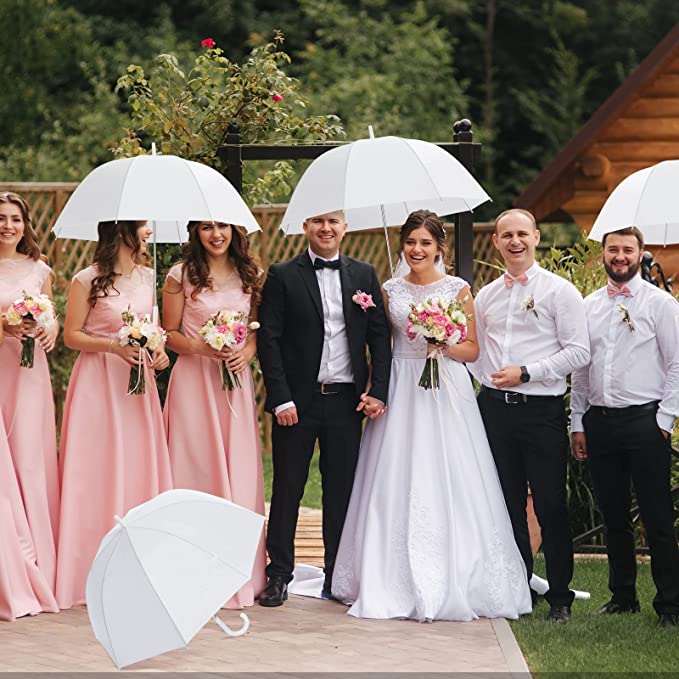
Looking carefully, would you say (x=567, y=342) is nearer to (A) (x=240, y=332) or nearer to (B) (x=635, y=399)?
(B) (x=635, y=399)

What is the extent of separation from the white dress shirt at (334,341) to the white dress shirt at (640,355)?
1.25 m

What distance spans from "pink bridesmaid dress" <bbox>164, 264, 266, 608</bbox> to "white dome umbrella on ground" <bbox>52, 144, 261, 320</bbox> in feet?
1.35

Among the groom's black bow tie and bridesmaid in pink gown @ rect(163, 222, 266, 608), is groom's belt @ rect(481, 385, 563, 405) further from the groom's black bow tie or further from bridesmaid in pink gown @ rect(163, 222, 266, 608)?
bridesmaid in pink gown @ rect(163, 222, 266, 608)

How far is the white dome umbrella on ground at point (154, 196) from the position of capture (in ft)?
20.6

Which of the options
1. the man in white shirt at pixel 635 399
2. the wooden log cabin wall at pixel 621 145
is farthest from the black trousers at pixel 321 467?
the wooden log cabin wall at pixel 621 145

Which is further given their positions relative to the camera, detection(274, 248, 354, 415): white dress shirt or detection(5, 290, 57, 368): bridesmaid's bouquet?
detection(274, 248, 354, 415): white dress shirt

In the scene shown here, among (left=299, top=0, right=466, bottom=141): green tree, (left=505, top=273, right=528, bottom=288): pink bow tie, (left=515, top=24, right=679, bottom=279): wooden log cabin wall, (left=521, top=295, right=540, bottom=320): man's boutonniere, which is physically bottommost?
(left=521, top=295, right=540, bottom=320): man's boutonniere

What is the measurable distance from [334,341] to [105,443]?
1.29 metres

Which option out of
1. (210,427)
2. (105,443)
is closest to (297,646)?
(210,427)

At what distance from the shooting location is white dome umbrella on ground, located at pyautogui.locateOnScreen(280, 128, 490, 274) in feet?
21.2

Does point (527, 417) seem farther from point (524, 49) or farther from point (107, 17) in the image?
point (524, 49)

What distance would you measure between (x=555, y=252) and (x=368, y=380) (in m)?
2.70

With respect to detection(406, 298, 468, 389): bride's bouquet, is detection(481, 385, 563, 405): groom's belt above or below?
below

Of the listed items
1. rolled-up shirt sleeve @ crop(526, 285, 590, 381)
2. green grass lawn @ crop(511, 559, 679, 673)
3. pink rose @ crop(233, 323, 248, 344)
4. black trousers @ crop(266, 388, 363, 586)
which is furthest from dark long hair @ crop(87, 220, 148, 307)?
green grass lawn @ crop(511, 559, 679, 673)
